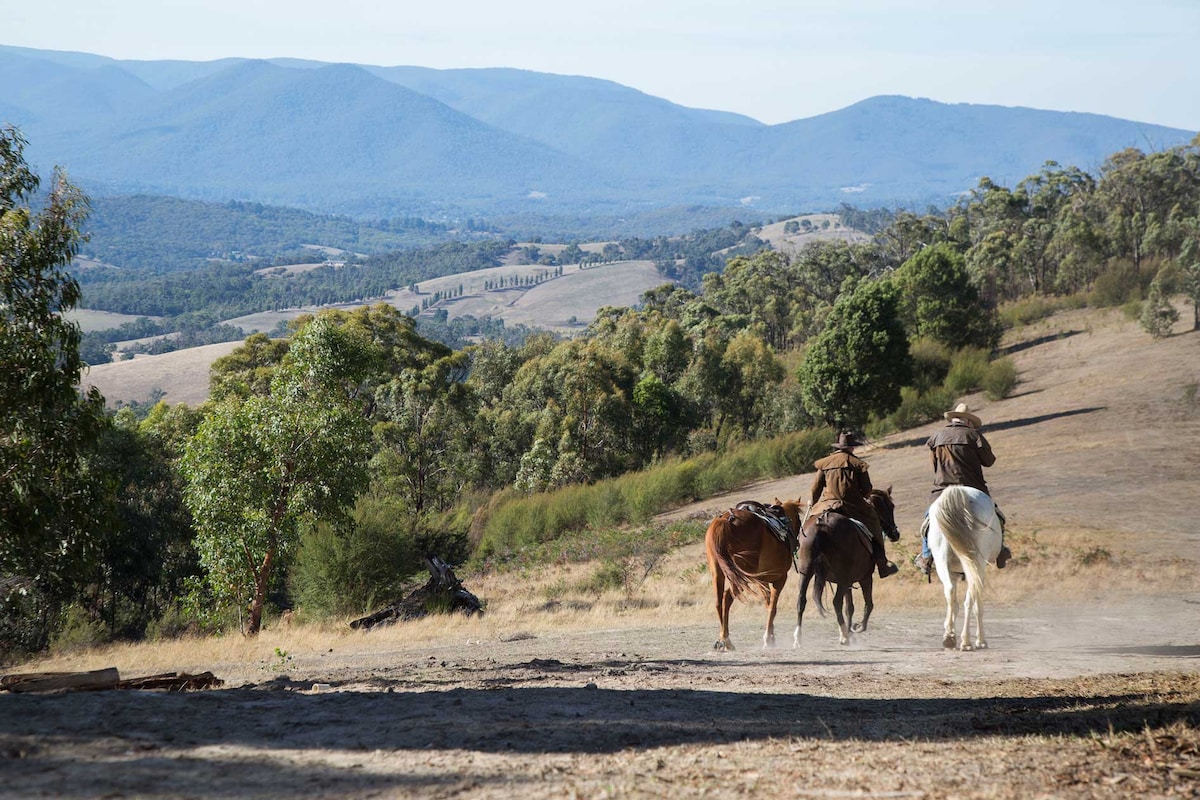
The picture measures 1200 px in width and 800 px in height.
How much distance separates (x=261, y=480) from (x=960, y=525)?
595 inches

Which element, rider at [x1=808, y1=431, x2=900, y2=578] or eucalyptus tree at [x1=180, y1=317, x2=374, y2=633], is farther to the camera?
eucalyptus tree at [x1=180, y1=317, x2=374, y2=633]

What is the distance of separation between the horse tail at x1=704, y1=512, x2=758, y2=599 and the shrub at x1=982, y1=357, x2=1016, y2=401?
39.5 metres

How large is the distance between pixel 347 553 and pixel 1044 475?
19874 mm

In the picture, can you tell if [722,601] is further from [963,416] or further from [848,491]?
[963,416]

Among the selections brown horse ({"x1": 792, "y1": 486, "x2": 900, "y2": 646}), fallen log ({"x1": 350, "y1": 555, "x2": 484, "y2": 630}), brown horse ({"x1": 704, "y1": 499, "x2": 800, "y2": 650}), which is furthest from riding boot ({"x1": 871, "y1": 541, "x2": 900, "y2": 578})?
fallen log ({"x1": 350, "y1": 555, "x2": 484, "y2": 630})

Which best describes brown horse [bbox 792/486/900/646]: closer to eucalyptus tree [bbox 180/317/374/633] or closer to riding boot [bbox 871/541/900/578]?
riding boot [bbox 871/541/900/578]

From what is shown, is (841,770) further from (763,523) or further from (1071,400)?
(1071,400)

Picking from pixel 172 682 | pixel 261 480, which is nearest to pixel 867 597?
pixel 172 682

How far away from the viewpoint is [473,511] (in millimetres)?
43938

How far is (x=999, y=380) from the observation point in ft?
162

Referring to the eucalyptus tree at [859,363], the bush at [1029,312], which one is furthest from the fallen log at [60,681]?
the bush at [1029,312]

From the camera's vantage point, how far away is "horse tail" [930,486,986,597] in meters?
13.1

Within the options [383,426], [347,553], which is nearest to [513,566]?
[347,553]

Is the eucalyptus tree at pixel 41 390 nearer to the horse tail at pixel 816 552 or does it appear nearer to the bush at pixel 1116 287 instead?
the horse tail at pixel 816 552
